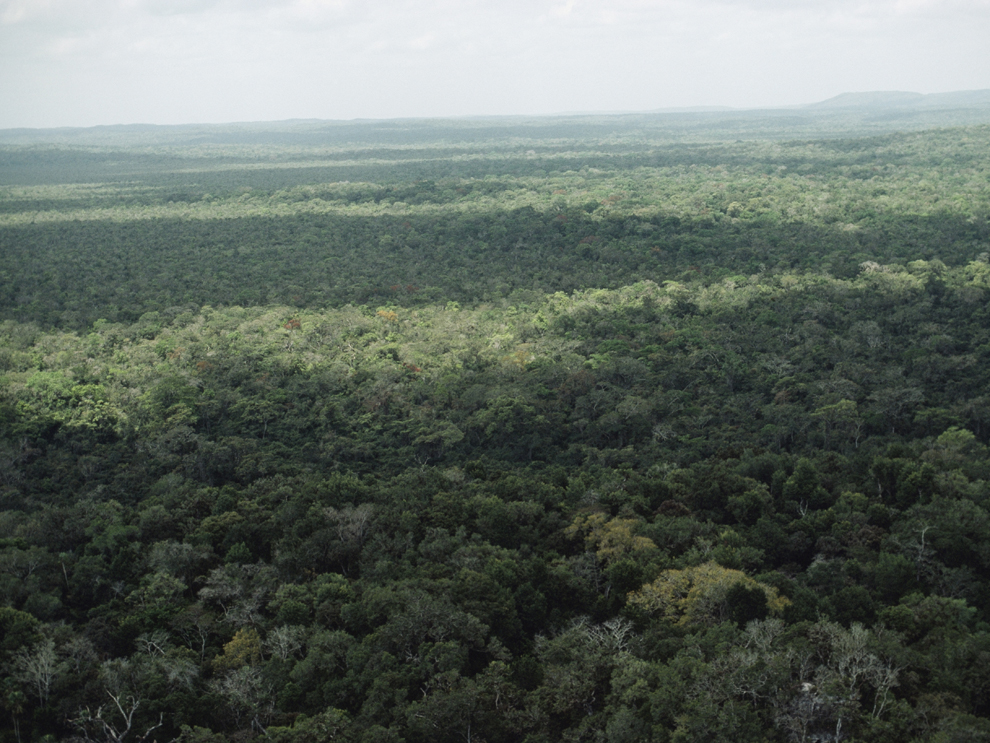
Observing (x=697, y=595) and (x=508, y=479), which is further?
Answer: (x=508, y=479)

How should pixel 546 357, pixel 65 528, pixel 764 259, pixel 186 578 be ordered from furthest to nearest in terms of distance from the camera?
pixel 764 259, pixel 546 357, pixel 65 528, pixel 186 578

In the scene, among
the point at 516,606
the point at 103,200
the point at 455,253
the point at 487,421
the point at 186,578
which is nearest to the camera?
the point at 516,606

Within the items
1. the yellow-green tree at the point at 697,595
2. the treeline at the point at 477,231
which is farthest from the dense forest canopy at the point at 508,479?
the treeline at the point at 477,231

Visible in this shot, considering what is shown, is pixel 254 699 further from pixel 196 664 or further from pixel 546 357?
pixel 546 357

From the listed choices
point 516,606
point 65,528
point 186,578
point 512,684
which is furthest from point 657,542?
point 65,528

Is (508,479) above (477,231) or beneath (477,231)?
beneath

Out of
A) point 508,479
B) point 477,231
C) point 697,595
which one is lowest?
point 508,479

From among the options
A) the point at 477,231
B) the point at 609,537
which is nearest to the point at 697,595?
the point at 609,537

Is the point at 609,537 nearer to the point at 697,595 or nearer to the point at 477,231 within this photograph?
the point at 697,595
